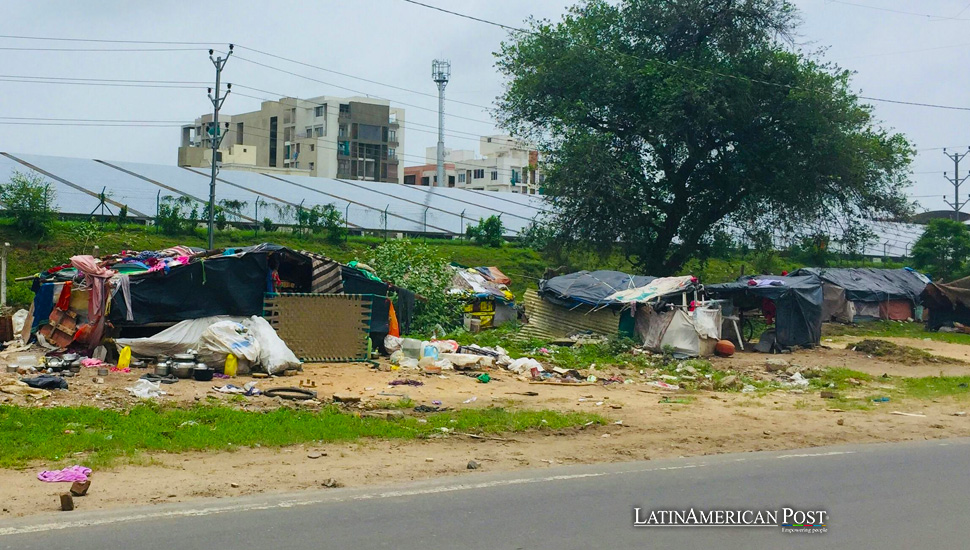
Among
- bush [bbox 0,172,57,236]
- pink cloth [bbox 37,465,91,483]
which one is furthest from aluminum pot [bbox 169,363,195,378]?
bush [bbox 0,172,57,236]

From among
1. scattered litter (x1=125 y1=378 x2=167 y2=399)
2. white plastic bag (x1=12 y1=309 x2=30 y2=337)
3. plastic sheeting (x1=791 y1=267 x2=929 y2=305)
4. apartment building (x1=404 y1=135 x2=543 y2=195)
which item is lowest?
scattered litter (x1=125 y1=378 x2=167 y2=399)

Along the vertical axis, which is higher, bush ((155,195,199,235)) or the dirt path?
bush ((155,195,199,235))

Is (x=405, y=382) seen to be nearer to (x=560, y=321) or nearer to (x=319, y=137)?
(x=560, y=321)

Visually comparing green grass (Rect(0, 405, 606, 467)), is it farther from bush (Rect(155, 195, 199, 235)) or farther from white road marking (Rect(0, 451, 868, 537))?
bush (Rect(155, 195, 199, 235))

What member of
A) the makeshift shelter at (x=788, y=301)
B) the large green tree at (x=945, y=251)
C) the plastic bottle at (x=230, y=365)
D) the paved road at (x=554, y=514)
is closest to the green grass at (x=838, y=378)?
the makeshift shelter at (x=788, y=301)

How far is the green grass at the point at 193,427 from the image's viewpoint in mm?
8297

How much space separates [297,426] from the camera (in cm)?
984

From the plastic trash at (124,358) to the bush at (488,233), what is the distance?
85.5 ft

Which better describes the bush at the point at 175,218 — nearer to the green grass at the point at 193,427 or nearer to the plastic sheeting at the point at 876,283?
the green grass at the point at 193,427

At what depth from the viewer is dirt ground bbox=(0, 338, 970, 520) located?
23.9 feet

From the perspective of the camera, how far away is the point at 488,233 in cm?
4012

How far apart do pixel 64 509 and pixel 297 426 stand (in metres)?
3.63

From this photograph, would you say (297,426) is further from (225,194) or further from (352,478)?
(225,194)

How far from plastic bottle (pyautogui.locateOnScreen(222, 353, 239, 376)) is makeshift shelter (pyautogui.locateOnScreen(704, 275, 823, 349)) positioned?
13542mm
